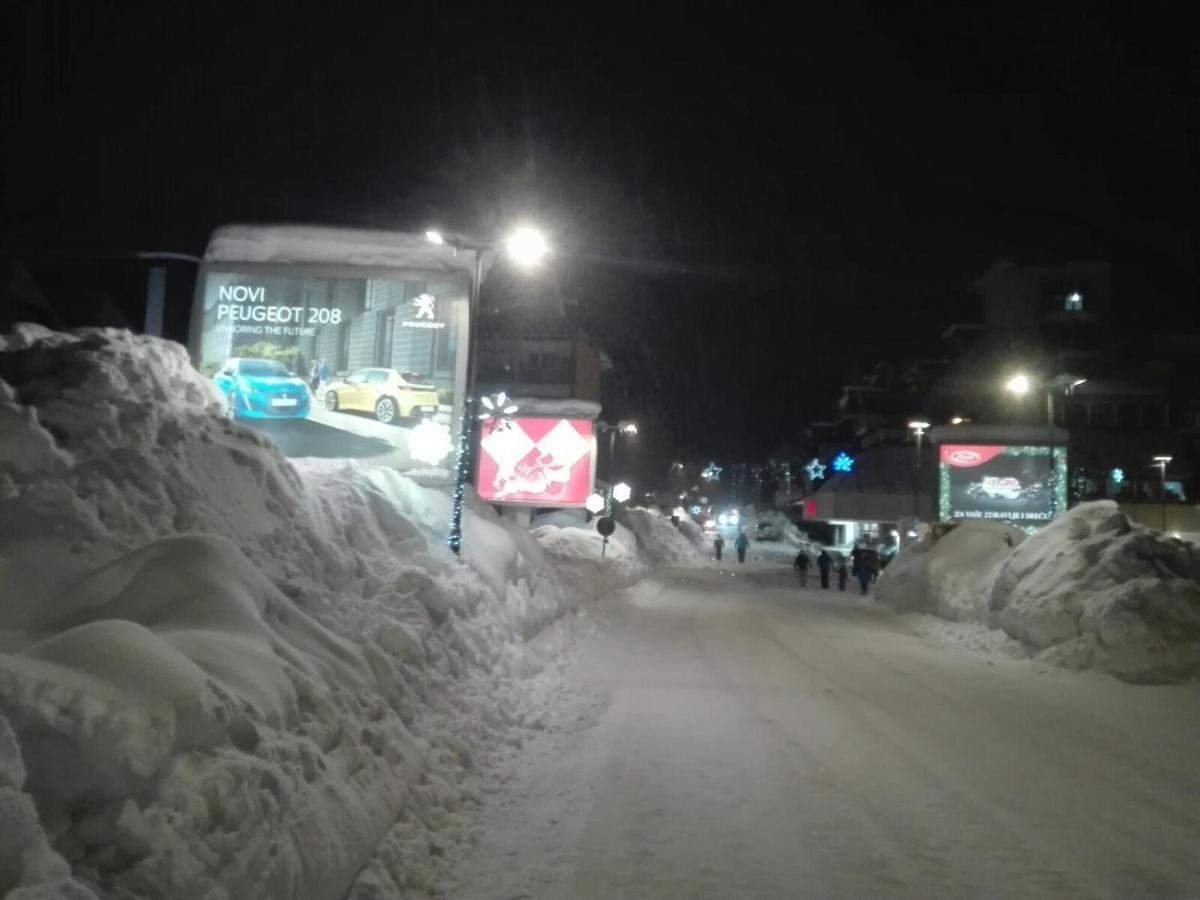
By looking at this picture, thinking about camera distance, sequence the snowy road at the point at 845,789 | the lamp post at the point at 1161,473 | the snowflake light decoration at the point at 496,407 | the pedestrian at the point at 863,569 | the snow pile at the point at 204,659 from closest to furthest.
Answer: the snow pile at the point at 204,659 → the snowy road at the point at 845,789 → the snowflake light decoration at the point at 496,407 → the pedestrian at the point at 863,569 → the lamp post at the point at 1161,473

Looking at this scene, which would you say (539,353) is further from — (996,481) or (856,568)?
(996,481)

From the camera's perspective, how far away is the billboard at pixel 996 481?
40.2 m

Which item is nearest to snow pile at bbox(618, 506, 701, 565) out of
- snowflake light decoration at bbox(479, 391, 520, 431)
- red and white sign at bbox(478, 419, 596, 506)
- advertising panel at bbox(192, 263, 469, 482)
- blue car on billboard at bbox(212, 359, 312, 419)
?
red and white sign at bbox(478, 419, 596, 506)

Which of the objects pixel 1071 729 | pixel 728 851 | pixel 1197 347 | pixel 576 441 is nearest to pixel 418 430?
pixel 1071 729

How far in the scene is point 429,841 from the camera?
21.4ft

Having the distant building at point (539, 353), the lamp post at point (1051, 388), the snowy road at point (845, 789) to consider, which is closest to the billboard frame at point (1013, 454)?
the lamp post at point (1051, 388)

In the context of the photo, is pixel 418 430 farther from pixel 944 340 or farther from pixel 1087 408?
pixel 944 340

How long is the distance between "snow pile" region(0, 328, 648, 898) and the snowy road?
2.44 ft

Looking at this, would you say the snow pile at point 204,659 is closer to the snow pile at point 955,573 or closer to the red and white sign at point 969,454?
the snow pile at point 955,573

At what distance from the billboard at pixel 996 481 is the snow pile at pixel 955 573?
10.9 meters

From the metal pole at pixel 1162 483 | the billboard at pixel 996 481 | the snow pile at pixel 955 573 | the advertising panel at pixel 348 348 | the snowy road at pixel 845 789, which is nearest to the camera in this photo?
the snowy road at pixel 845 789

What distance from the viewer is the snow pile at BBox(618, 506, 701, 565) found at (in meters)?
56.4

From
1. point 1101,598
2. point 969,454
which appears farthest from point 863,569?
point 1101,598

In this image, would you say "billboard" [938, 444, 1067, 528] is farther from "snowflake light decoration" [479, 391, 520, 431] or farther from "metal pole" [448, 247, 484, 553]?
"metal pole" [448, 247, 484, 553]
